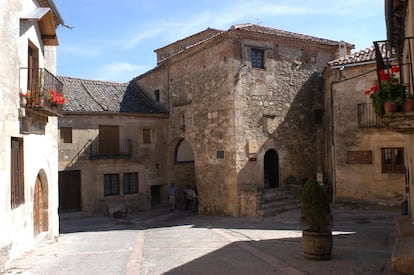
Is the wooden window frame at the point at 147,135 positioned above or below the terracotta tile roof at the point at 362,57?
below

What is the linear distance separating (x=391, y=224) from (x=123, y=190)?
13.1 meters

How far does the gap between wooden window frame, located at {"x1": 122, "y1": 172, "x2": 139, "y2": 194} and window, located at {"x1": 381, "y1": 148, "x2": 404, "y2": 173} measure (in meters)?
12.2

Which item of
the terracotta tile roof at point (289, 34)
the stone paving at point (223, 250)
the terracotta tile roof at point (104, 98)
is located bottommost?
the stone paving at point (223, 250)

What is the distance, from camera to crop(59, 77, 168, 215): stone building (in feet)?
63.9

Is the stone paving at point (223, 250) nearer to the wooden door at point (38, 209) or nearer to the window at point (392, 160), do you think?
the wooden door at point (38, 209)

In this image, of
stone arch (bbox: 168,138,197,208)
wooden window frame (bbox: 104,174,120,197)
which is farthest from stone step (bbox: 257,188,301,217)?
wooden window frame (bbox: 104,174,120,197)

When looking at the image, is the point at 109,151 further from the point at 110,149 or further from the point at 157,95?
the point at 157,95

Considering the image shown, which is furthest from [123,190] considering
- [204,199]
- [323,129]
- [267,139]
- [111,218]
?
[323,129]

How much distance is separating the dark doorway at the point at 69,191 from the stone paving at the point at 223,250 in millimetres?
3463

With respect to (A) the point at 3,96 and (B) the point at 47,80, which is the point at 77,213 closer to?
(B) the point at 47,80

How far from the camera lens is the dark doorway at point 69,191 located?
1920 centimetres

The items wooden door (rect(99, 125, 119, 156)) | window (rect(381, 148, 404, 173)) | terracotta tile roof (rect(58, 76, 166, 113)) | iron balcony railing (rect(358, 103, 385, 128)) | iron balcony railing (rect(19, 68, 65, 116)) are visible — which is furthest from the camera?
terracotta tile roof (rect(58, 76, 166, 113))

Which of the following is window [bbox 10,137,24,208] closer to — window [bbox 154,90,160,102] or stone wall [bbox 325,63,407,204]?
stone wall [bbox 325,63,407,204]

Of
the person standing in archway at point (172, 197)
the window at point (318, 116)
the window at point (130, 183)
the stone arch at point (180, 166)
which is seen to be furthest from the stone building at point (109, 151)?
the window at point (318, 116)
